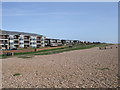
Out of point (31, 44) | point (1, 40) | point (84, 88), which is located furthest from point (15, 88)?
point (31, 44)

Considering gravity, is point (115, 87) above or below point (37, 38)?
below

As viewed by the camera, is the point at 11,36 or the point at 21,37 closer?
the point at 11,36

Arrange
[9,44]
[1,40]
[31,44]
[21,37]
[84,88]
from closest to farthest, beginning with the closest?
[84,88]
[1,40]
[9,44]
[21,37]
[31,44]

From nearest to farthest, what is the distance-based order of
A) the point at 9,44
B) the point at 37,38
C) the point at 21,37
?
the point at 9,44 → the point at 21,37 → the point at 37,38

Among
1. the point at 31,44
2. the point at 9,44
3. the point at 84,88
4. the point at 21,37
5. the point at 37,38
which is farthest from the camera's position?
the point at 37,38

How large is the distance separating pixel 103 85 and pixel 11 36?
52225 millimetres

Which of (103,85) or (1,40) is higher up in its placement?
(1,40)

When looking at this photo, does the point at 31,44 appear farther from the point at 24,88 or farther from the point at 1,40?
the point at 24,88

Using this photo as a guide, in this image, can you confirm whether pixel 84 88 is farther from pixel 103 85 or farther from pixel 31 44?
pixel 31 44

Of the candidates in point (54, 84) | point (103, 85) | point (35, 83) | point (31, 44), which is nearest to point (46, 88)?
point (54, 84)

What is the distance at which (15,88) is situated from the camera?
7410mm

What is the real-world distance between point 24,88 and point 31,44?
57917 millimetres

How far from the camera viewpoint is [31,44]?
63406 millimetres

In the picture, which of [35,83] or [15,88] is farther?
[35,83]
